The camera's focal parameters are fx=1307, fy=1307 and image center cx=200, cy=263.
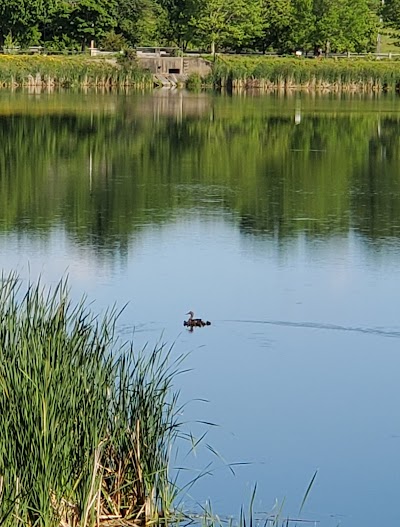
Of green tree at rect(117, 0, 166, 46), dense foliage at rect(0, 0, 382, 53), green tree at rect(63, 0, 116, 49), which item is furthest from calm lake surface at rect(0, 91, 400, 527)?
green tree at rect(117, 0, 166, 46)

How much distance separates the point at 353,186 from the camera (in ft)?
60.5

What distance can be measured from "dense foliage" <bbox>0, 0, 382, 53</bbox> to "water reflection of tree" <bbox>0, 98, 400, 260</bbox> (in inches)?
871

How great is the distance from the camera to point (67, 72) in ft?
144

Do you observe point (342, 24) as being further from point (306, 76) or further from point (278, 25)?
point (306, 76)

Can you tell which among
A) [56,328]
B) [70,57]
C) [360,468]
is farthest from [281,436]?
[70,57]

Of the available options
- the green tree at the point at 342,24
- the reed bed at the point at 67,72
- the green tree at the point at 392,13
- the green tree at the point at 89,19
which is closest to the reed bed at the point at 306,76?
the reed bed at the point at 67,72

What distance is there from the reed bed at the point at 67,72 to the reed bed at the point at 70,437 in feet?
123

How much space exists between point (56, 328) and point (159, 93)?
3781 centimetres

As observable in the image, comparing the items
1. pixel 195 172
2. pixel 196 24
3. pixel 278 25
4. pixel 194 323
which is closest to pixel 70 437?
pixel 194 323

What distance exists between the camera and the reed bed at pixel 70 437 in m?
5.00

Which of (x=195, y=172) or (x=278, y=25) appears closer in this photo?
(x=195, y=172)

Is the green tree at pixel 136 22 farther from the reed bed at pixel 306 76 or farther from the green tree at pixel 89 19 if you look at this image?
the reed bed at pixel 306 76

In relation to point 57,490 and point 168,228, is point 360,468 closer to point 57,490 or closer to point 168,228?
point 57,490

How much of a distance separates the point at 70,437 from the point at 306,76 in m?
43.3
